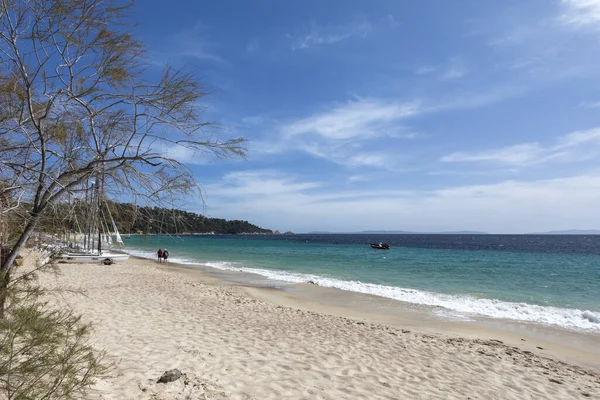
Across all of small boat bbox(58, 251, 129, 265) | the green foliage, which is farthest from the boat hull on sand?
the green foliage

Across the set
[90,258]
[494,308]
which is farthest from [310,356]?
[90,258]

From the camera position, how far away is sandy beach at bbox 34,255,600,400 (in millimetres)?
4797

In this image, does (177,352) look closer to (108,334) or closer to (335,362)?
(108,334)

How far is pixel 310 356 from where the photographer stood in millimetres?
6320

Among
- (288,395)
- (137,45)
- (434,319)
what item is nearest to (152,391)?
(288,395)

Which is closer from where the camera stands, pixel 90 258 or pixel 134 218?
pixel 134 218

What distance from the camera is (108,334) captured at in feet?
22.1

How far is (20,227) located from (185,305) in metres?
7.96

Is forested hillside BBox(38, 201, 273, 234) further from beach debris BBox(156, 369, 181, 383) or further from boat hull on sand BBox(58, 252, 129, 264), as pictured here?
boat hull on sand BBox(58, 252, 129, 264)

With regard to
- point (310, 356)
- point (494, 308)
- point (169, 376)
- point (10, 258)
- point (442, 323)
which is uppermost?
point (10, 258)

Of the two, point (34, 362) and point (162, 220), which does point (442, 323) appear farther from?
point (34, 362)

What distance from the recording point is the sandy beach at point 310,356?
15.7 ft

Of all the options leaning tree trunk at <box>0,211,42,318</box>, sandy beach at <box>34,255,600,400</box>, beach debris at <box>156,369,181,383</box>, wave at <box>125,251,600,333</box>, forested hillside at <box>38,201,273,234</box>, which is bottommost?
wave at <box>125,251,600,333</box>

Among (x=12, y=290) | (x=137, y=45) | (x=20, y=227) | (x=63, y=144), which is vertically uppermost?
(x=137, y=45)
